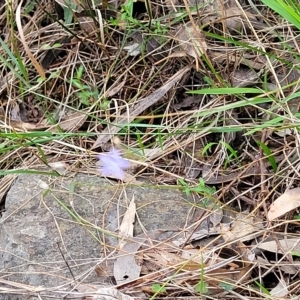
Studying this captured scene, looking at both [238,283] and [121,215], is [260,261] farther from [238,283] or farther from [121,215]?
[121,215]

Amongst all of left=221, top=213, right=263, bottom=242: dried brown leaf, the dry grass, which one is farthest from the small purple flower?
left=221, top=213, right=263, bottom=242: dried brown leaf

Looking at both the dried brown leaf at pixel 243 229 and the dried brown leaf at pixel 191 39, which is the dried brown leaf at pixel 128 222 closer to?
the dried brown leaf at pixel 243 229

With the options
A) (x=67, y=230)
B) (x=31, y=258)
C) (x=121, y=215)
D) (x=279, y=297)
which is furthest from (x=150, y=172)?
(x=279, y=297)

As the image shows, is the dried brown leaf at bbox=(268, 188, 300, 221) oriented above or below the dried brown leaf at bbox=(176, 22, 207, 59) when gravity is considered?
below

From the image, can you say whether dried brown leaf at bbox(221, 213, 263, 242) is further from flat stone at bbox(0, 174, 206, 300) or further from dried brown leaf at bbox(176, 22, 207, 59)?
dried brown leaf at bbox(176, 22, 207, 59)

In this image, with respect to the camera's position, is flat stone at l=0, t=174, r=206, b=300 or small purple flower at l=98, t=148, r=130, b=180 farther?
small purple flower at l=98, t=148, r=130, b=180

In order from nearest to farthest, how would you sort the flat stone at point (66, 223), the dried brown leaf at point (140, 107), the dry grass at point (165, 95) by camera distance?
the flat stone at point (66, 223) < the dry grass at point (165, 95) < the dried brown leaf at point (140, 107)

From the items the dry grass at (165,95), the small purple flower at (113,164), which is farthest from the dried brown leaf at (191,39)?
the small purple flower at (113,164)
